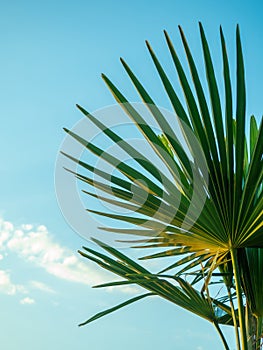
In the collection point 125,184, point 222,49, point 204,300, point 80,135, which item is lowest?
point 204,300

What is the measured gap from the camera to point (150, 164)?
1952mm

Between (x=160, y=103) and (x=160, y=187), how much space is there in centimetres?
34

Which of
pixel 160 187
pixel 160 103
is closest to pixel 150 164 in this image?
pixel 160 187

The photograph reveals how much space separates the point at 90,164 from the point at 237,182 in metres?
0.60

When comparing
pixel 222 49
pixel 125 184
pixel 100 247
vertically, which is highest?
pixel 222 49

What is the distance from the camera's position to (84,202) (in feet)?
7.58

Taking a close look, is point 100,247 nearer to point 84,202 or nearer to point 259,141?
point 84,202

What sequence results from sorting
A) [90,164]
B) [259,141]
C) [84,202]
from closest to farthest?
[259,141], [90,164], [84,202]

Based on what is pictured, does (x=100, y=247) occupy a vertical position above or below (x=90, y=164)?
below

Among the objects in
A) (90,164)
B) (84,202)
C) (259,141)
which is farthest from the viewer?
(84,202)

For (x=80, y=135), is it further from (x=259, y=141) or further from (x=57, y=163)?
(x=259, y=141)

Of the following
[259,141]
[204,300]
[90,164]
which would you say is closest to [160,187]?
[90,164]

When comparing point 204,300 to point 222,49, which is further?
point 204,300

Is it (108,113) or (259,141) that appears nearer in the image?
(259,141)
